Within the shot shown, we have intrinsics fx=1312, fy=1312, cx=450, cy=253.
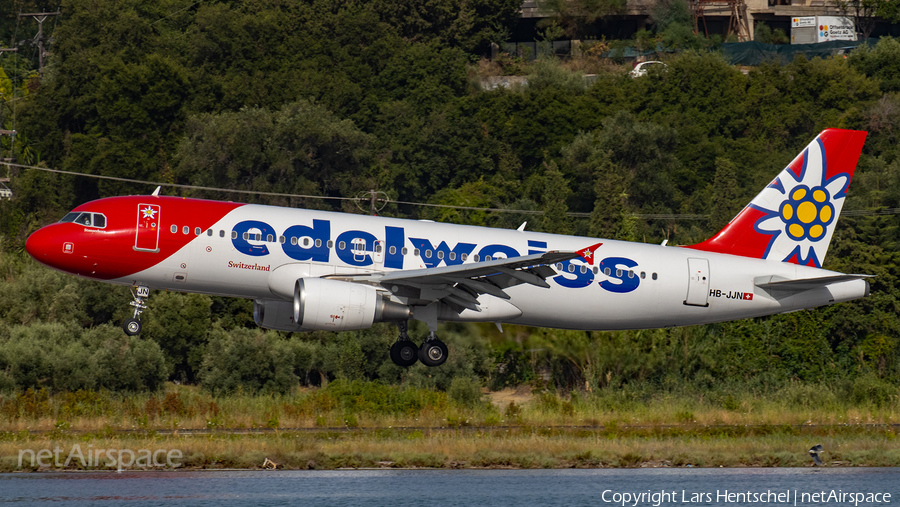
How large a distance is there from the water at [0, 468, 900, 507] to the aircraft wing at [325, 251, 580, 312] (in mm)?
5071

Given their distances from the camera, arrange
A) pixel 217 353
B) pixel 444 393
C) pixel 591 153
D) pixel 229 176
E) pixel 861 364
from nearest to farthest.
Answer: pixel 444 393, pixel 217 353, pixel 861 364, pixel 229 176, pixel 591 153

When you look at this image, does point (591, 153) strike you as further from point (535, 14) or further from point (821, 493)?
point (821, 493)

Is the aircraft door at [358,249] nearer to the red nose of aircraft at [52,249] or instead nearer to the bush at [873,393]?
the red nose of aircraft at [52,249]

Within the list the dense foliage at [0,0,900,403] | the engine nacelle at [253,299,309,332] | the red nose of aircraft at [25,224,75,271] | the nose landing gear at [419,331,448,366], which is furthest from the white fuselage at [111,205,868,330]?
the dense foliage at [0,0,900,403]

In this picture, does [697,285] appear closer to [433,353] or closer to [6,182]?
Answer: [433,353]

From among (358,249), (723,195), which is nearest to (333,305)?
(358,249)

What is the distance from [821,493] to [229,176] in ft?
160

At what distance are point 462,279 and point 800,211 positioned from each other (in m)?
12.7

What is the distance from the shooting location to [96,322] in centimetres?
6072

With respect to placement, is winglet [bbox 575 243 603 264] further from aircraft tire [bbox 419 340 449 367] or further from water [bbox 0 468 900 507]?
water [bbox 0 468 900 507]

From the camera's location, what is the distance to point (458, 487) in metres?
36.0

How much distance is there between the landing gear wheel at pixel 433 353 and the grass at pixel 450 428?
356 centimetres

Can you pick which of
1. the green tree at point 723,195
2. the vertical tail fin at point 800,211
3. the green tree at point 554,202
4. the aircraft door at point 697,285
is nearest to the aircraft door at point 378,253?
the aircraft door at point 697,285

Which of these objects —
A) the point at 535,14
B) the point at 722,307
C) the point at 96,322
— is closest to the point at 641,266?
the point at 722,307
